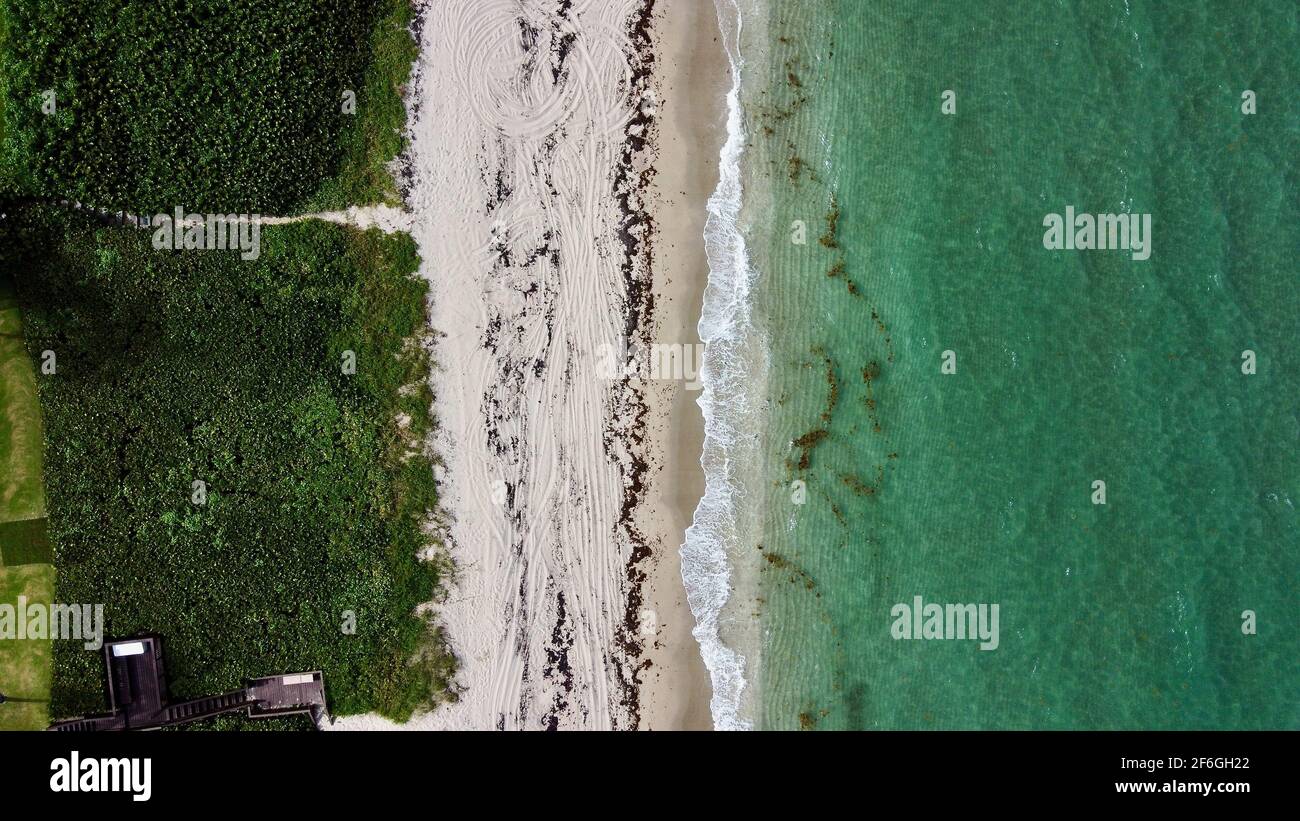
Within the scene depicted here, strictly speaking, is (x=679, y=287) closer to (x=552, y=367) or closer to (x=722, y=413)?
(x=722, y=413)

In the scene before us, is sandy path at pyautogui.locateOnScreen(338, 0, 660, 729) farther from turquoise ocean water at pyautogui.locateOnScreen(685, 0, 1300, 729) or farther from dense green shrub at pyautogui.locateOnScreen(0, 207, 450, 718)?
turquoise ocean water at pyautogui.locateOnScreen(685, 0, 1300, 729)

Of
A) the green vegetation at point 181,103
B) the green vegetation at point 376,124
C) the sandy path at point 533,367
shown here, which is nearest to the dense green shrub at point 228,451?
the green vegetation at point 376,124

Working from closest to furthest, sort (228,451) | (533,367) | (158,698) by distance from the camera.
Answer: (158,698)
(228,451)
(533,367)

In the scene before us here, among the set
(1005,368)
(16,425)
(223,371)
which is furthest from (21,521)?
(1005,368)

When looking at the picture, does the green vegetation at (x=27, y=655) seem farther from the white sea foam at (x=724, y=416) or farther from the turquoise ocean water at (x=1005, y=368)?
the turquoise ocean water at (x=1005, y=368)

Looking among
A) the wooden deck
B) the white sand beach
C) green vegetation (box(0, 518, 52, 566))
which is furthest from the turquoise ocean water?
green vegetation (box(0, 518, 52, 566))

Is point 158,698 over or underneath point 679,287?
underneath
